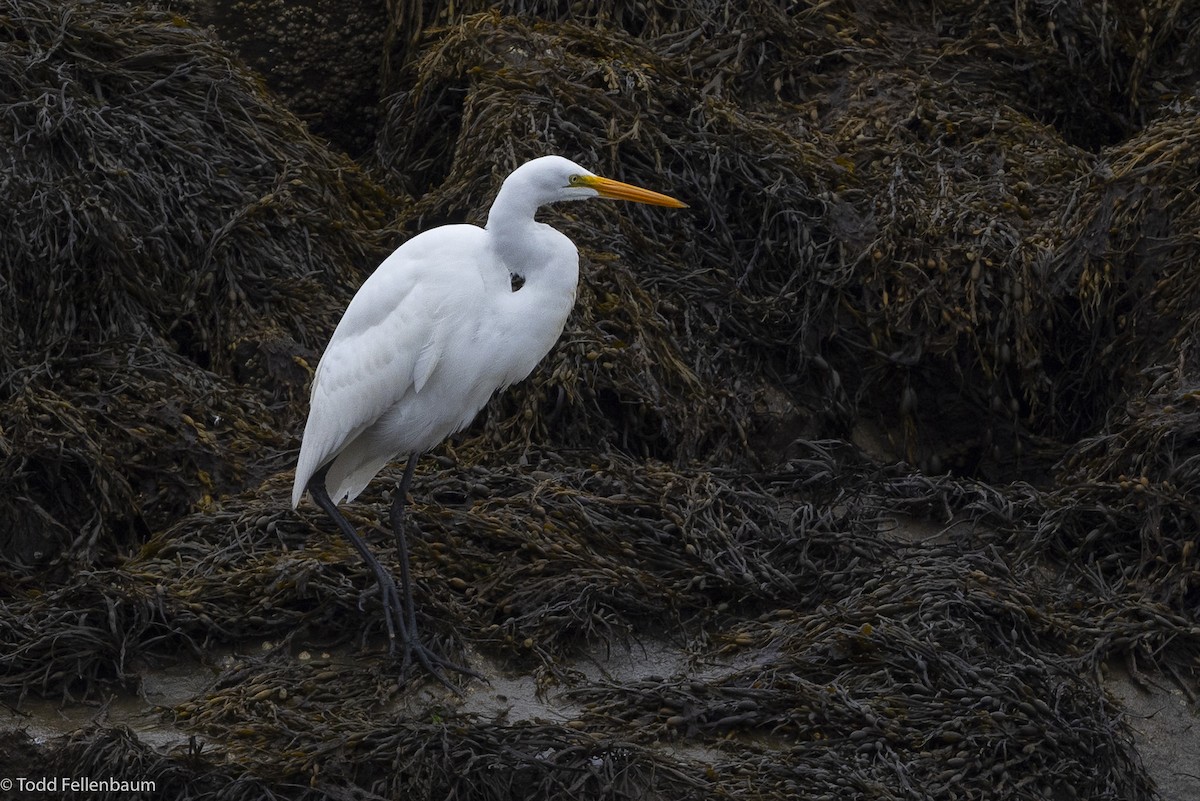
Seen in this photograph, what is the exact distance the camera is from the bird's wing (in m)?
3.78

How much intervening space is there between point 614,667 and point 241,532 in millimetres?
1082

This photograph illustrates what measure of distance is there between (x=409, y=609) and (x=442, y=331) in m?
Answer: 0.68

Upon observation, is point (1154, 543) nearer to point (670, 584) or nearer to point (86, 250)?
point (670, 584)

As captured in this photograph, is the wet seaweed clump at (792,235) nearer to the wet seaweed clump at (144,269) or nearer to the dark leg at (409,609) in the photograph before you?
the wet seaweed clump at (144,269)

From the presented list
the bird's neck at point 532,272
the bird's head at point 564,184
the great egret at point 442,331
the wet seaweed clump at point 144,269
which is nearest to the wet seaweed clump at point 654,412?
the wet seaweed clump at point 144,269

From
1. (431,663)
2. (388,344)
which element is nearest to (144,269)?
(388,344)

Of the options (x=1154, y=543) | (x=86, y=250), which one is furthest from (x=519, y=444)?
(x=1154, y=543)

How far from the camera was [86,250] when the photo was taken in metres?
4.74

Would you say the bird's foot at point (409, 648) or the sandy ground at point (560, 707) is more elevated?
the bird's foot at point (409, 648)

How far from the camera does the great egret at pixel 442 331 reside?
3.76 meters

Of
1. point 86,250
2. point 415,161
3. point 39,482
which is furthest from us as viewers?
point 415,161

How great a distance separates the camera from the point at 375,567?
3.80 meters

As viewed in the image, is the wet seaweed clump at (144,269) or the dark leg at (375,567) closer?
the dark leg at (375,567)

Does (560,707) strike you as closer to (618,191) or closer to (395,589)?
(395,589)
